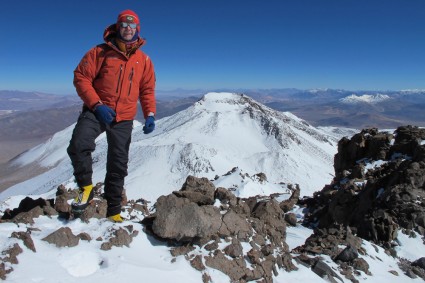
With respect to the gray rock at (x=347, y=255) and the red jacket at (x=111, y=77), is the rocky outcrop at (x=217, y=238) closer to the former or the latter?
the gray rock at (x=347, y=255)

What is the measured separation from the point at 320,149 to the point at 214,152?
78.2ft

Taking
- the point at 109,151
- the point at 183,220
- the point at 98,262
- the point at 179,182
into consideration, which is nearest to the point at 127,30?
the point at 109,151

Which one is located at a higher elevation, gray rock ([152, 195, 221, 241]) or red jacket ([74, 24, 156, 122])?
red jacket ([74, 24, 156, 122])

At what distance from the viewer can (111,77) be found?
5.76 meters

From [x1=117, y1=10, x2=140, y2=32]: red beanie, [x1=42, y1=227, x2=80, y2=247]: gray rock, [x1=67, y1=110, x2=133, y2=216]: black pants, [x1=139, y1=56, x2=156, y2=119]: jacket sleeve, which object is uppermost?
[x1=117, y1=10, x2=140, y2=32]: red beanie

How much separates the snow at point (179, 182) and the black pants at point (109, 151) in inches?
24.2

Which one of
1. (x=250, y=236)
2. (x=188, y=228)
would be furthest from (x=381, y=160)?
(x=188, y=228)

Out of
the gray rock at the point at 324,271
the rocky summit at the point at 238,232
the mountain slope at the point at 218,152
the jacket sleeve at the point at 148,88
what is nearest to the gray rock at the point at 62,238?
the rocky summit at the point at 238,232

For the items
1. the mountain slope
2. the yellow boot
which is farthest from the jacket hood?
the mountain slope

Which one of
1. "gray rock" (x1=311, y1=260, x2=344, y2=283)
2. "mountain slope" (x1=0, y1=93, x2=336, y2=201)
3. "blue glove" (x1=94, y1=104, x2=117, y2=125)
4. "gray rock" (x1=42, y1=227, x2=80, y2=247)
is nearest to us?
"gray rock" (x1=42, y1=227, x2=80, y2=247)

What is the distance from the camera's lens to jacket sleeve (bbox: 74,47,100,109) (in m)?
5.59

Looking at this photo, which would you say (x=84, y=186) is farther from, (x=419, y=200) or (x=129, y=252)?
(x=419, y=200)

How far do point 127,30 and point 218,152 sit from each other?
53075 mm

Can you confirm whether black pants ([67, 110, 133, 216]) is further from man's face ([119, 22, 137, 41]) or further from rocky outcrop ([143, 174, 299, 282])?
man's face ([119, 22, 137, 41])
